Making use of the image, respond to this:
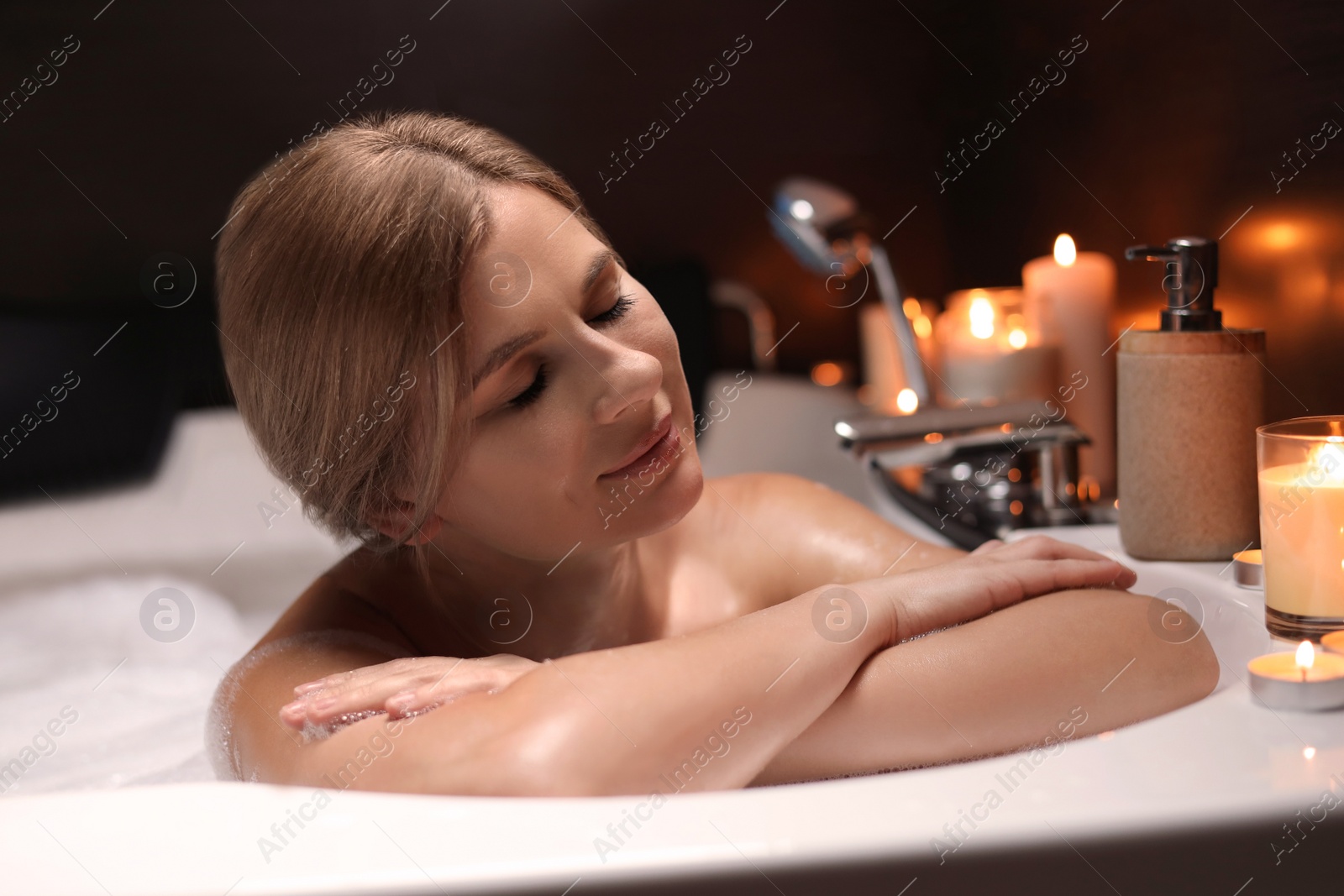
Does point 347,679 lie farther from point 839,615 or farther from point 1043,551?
point 1043,551

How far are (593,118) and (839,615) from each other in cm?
132

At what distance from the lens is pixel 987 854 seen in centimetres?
41

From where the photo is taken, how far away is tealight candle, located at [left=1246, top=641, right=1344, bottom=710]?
515 millimetres

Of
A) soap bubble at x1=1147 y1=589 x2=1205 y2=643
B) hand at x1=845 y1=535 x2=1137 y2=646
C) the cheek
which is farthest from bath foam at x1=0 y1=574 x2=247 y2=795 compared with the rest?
soap bubble at x1=1147 y1=589 x2=1205 y2=643

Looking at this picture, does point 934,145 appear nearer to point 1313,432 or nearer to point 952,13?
point 952,13

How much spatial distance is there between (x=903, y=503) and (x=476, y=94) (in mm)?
1001

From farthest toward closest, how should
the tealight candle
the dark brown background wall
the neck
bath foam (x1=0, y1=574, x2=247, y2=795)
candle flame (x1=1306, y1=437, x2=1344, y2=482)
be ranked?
the dark brown background wall < bath foam (x1=0, y1=574, x2=247, y2=795) < the neck < candle flame (x1=1306, y1=437, x2=1344, y2=482) < the tealight candle

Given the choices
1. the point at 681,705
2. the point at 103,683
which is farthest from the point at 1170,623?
the point at 103,683

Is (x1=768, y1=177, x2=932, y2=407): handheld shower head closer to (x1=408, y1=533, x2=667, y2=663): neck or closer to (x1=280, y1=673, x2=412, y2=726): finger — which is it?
(x1=408, y1=533, x2=667, y2=663): neck

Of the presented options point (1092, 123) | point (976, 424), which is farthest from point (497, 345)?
point (1092, 123)

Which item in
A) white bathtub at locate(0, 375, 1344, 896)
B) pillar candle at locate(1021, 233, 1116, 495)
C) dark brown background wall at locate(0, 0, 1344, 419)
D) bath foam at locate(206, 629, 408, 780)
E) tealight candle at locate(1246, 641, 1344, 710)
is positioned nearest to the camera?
white bathtub at locate(0, 375, 1344, 896)

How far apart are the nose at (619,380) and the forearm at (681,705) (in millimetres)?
164

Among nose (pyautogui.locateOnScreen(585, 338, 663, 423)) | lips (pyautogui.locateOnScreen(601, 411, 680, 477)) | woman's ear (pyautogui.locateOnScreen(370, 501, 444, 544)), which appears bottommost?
woman's ear (pyautogui.locateOnScreen(370, 501, 444, 544))

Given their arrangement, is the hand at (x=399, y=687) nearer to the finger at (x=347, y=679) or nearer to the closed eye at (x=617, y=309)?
the finger at (x=347, y=679)
